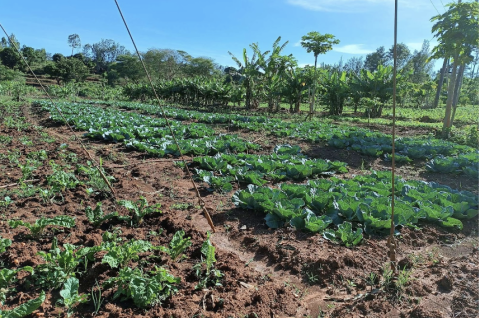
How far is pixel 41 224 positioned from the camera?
276 cm

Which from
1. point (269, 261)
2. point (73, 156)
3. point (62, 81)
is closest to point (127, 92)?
point (62, 81)

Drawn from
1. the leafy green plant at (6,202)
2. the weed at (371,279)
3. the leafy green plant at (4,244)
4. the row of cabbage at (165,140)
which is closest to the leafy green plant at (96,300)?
Answer: the leafy green plant at (4,244)

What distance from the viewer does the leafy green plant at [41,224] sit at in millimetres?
2742

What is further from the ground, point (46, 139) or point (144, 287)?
point (46, 139)

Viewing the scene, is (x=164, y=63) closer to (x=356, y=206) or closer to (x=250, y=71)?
(x=250, y=71)

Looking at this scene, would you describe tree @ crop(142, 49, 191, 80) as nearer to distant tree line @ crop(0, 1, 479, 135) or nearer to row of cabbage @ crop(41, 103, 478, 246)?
distant tree line @ crop(0, 1, 479, 135)

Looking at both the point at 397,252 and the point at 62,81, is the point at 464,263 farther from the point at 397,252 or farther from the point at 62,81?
the point at 62,81

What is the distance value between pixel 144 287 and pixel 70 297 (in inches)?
18.9

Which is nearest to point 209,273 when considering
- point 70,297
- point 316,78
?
point 70,297

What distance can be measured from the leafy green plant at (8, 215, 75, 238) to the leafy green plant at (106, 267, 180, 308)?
3.24 ft

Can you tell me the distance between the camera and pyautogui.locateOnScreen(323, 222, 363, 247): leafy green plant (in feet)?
9.87

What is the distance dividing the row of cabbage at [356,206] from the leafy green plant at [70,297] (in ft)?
6.80

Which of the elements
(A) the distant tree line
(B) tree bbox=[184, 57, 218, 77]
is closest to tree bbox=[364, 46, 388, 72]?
(A) the distant tree line

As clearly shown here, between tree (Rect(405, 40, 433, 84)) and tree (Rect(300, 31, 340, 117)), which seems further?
tree (Rect(405, 40, 433, 84))
